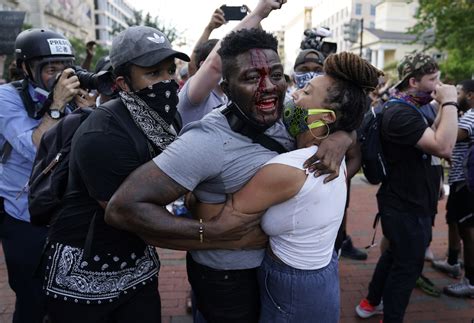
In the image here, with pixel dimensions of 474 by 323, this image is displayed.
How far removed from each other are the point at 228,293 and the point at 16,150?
171cm

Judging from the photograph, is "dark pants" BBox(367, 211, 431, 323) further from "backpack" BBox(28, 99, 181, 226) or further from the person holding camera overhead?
the person holding camera overhead

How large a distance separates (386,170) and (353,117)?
1335 mm

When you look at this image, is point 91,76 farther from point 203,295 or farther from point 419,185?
point 419,185

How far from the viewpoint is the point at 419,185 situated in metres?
2.85

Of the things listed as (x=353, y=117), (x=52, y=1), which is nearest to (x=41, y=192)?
(x=353, y=117)

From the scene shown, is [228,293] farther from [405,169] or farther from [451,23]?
[451,23]

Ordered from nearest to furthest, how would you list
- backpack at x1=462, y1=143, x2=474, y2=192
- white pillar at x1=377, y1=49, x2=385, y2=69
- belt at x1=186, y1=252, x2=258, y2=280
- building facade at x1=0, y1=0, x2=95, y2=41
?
belt at x1=186, y1=252, x2=258, y2=280 < backpack at x1=462, y1=143, x2=474, y2=192 < building facade at x1=0, y1=0, x2=95, y2=41 < white pillar at x1=377, y1=49, x2=385, y2=69

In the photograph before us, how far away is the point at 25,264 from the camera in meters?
2.44

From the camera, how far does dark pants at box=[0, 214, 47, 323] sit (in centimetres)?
245

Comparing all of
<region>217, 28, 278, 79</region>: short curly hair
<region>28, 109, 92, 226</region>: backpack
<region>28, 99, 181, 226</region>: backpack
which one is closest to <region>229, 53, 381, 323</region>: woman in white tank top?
<region>217, 28, 278, 79</region>: short curly hair

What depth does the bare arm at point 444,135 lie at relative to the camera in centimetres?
265

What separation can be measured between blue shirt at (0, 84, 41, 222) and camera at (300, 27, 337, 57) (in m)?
Result: 2.58

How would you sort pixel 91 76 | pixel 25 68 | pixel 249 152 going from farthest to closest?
pixel 25 68, pixel 91 76, pixel 249 152

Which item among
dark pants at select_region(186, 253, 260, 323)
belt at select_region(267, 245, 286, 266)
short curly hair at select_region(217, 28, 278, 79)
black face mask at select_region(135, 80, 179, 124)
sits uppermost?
short curly hair at select_region(217, 28, 278, 79)
